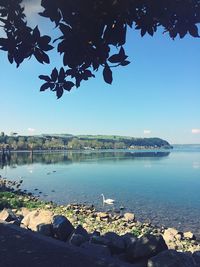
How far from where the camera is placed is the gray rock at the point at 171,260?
27.6 ft

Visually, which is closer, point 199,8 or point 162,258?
point 199,8

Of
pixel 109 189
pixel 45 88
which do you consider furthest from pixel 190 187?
pixel 45 88

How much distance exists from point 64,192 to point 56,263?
3818 centimetres

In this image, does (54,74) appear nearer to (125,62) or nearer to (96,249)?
(125,62)

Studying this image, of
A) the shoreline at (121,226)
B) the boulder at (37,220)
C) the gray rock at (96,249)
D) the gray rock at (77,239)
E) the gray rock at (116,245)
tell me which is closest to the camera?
the gray rock at (96,249)

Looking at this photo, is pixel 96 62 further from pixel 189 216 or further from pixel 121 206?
pixel 121 206

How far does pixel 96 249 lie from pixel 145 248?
119cm

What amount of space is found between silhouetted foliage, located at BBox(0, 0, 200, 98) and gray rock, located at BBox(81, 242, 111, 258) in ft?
19.5

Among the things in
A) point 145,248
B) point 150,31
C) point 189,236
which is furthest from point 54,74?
point 189,236

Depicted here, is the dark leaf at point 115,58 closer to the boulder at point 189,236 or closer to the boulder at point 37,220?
the boulder at point 37,220

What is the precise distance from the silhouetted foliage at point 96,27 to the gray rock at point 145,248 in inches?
250

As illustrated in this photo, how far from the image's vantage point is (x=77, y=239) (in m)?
10.7

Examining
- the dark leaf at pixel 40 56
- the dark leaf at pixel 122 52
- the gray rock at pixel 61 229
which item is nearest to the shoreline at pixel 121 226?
the gray rock at pixel 61 229

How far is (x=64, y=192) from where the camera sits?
152 feet
